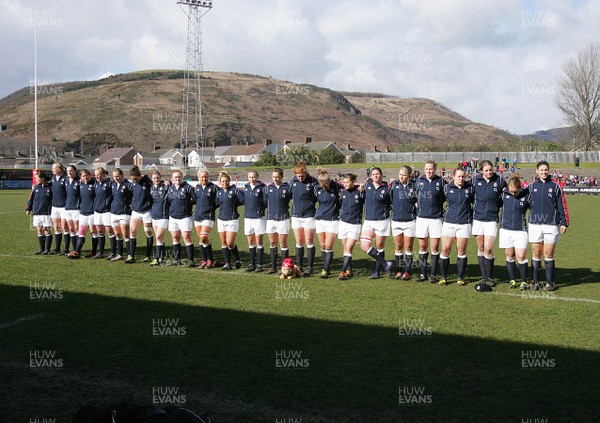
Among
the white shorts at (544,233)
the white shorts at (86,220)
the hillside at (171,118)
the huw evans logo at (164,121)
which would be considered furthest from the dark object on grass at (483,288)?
the huw evans logo at (164,121)

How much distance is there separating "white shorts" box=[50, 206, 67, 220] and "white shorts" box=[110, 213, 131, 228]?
5.20 ft

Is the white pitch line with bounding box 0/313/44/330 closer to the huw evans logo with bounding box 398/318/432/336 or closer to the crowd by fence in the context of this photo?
the huw evans logo with bounding box 398/318/432/336

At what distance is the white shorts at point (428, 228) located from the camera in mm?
11398

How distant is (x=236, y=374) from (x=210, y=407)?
2.85 ft

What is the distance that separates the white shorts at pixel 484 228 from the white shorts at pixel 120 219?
812 cm

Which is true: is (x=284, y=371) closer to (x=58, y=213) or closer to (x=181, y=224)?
(x=181, y=224)

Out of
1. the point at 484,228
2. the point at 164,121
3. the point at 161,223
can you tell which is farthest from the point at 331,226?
the point at 164,121

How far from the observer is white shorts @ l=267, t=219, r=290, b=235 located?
12.5 metres

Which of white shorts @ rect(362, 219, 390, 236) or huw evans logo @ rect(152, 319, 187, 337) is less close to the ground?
white shorts @ rect(362, 219, 390, 236)

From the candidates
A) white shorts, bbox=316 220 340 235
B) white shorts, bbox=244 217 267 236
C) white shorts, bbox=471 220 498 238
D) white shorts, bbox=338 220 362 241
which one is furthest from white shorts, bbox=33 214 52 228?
white shorts, bbox=471 220 498 238

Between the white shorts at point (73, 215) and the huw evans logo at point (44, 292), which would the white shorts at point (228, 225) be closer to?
the huw evans logo at point (44, 292)

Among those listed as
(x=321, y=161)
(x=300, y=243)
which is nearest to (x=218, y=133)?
(x=321, y=161)

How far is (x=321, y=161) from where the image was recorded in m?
82.1

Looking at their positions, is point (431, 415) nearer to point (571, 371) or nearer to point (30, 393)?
point (571, 371)
